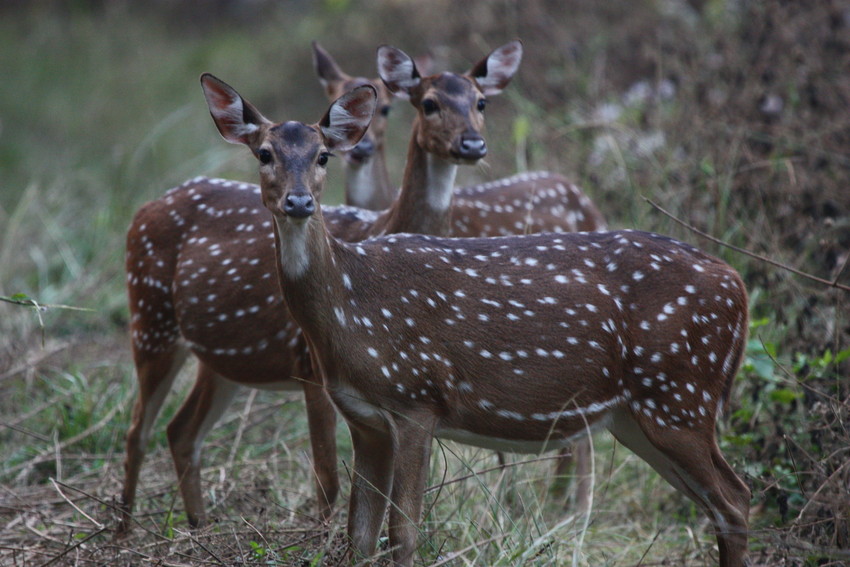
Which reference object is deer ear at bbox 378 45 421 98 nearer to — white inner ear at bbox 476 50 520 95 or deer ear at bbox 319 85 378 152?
white inner ear at bbox 476 50 520 95

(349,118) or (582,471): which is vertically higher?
(349,118)

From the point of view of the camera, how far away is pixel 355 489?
4918 millimetres

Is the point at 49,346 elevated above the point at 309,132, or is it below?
below

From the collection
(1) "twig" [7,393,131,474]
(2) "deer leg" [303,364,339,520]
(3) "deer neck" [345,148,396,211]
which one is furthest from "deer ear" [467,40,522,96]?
(1) "twig" [7,393,131,474]

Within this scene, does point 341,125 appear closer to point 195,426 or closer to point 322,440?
point 322,440

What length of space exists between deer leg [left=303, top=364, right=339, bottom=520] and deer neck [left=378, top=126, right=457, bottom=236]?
1.05 metres

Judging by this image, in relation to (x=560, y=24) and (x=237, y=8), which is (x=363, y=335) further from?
(x=237, y=8)

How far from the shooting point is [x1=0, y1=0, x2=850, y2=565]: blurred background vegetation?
592cm

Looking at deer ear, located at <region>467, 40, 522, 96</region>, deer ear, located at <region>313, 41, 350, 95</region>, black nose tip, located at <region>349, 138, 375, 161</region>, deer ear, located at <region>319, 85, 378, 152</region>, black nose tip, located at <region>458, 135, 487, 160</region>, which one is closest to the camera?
deer ear, located at <region>319, 85, 378, 152</region>

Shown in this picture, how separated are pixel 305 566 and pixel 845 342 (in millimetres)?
3253

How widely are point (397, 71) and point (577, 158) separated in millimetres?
3391

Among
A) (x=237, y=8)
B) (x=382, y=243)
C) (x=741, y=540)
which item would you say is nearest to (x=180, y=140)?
(x=237, y=8)

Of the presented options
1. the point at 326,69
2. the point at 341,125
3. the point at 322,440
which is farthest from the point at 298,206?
the point at 326,69

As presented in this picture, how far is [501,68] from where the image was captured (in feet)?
22.0
